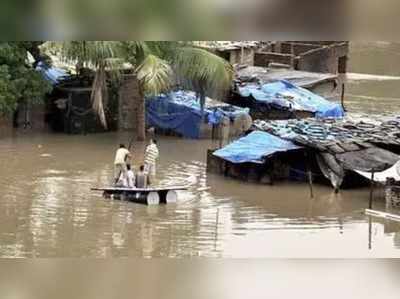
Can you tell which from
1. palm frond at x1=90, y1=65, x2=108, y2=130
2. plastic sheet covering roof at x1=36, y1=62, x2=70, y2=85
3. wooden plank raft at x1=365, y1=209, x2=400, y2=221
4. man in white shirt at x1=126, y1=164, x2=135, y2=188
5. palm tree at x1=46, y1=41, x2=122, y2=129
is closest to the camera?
wooden plank raft at x1=365, y1=209, x2=400, y2=221

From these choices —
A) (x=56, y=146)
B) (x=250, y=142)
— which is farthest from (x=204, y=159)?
(x=56, y=146)

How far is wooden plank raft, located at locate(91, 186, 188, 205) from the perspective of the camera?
1113 cm

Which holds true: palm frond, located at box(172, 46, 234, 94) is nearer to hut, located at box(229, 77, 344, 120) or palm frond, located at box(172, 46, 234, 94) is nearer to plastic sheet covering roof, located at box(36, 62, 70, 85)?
hut, located at box(229, 77, 344, 120)

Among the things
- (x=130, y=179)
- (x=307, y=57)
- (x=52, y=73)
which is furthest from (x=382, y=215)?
(x=307, y=57)

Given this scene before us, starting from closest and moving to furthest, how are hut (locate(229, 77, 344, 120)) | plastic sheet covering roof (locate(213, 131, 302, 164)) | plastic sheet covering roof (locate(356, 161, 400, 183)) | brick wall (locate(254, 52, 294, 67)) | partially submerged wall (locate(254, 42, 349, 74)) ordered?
plastic sheet covering roof (locate(356, 161, 400, 183)) → plastic sheet covering roof (locate(213, 131, 302, 164)) → hut (locate(229, 77, 344, 120)) → brick wall (locate(254, 52, 294, 67)) → partially submerged wall (locate(254, 42, 349, 74))

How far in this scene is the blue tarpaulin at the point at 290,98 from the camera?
17.5 meters

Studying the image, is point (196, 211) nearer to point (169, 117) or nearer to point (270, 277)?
point (169, 117)

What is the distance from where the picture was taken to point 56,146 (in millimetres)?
15508

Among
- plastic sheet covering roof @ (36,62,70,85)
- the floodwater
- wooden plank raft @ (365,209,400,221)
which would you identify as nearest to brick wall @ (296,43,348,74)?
plastic sheet covering roof @ (36,62,70,85)

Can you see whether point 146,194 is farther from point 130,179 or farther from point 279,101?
point 279,101

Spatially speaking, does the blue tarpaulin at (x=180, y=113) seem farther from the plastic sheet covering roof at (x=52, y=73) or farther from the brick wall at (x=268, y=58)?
the brick wall at (x=268, y=58)

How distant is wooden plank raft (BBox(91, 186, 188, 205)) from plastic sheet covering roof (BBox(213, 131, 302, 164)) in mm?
2217

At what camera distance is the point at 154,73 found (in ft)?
47.1

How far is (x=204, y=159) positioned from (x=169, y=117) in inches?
93.0
